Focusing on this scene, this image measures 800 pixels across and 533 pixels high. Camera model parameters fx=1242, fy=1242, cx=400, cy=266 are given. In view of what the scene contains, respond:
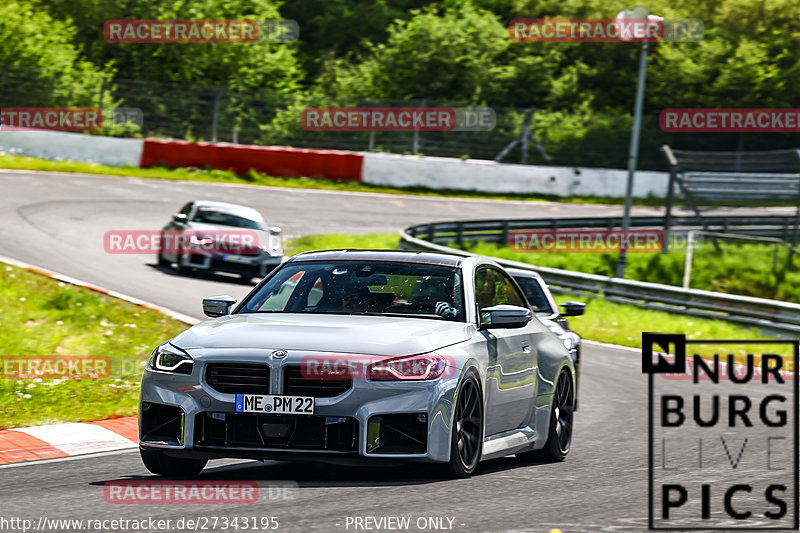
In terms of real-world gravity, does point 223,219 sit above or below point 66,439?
above

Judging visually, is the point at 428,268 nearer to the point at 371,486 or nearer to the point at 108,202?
the point at 371,486

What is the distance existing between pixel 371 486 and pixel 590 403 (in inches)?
254

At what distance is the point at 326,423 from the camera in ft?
22.2

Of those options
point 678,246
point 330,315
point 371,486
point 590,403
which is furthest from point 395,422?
point 678,246

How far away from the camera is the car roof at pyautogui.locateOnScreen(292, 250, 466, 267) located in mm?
8148

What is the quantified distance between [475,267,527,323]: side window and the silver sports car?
0.50 ft

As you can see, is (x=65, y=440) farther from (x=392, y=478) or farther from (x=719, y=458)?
(x=719, y=458)

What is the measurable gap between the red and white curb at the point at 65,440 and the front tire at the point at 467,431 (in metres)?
2.87

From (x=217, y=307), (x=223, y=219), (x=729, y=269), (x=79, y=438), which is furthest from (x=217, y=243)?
(x=217, y=307)

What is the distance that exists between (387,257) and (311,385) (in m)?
1.64

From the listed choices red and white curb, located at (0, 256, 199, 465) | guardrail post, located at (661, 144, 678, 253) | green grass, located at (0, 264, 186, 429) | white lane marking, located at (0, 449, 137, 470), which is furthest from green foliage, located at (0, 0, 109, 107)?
white lane marking, located at (0, 449, 137, 470)

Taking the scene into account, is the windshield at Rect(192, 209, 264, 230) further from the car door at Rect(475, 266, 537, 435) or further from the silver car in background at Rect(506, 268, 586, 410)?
the car door at Rect(475, 266, 537, 435)

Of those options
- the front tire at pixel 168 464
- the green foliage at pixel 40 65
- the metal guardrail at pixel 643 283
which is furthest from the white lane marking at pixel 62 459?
the green foliage at pixel 40 65

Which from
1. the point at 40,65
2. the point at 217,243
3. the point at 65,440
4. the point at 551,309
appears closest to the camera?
the point at 65,440
